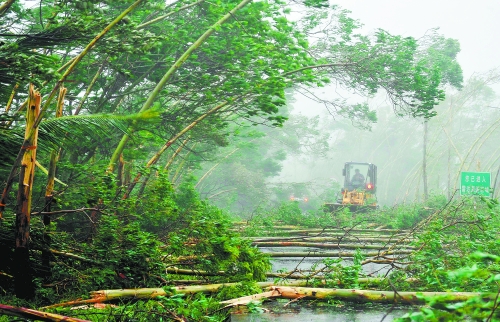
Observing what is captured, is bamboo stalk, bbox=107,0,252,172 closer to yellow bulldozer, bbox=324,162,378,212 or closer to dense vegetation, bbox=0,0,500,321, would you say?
dense vegetation, bbox=0,0,500,321

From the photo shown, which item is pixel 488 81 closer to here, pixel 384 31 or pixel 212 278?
pixel 384 31

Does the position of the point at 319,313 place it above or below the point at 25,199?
below

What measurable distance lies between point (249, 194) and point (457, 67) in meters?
24.2

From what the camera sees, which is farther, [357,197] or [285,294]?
[357,197]

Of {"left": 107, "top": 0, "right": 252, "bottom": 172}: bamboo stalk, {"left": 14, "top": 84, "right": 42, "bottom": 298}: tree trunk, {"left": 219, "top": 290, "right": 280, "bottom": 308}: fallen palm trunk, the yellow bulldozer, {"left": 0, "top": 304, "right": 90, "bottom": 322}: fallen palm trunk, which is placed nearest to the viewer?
{"left": 0, "top": 304, "right": 90, "bottom": 322}: fallen palm trunk

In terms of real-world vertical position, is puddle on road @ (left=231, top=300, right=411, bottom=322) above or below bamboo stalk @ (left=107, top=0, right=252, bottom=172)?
below

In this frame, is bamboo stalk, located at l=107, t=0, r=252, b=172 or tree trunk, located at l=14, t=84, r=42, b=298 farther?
bamboo stalk, located at l=107, t=0, r=252, b=172

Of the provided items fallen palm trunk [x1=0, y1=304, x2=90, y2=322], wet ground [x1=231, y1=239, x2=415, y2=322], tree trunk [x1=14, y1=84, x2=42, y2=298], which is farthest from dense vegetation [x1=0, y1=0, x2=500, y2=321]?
fallen palm trunk [x1=0, y1=304, x2=90, y2=322]

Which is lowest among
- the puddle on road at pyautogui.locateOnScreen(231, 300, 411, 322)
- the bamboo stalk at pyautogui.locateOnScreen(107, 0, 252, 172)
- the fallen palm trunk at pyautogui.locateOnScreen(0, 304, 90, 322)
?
the puddle on road at pyautogui.locateOnScreen(231, 300, 411, 322)

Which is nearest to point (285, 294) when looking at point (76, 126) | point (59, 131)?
point (76, 126)

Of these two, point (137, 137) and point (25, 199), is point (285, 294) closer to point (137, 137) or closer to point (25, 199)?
point (25, 199)

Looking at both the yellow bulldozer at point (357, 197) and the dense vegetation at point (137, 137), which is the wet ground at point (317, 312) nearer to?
the dense vegetation at point (137, 137)

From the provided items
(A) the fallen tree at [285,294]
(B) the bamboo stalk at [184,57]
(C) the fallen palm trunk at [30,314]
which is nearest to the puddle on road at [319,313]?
(A) the fallen tree at [285,294]

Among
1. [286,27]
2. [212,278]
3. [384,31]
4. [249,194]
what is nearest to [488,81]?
[249,194]
